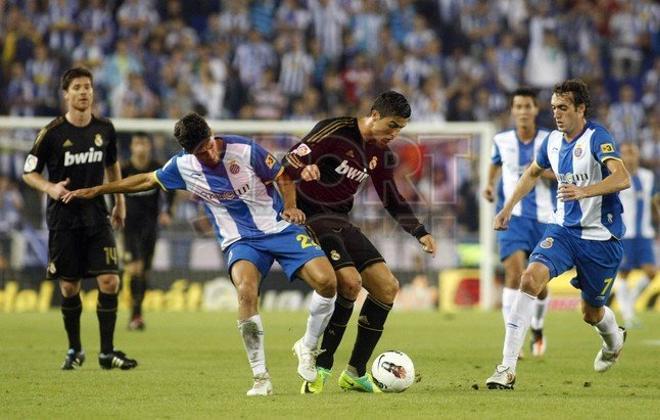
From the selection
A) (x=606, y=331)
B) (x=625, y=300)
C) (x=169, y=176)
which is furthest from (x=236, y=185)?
(x=625, y=300)

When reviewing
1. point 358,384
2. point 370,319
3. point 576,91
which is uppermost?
point 576,91

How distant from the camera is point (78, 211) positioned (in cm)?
1109

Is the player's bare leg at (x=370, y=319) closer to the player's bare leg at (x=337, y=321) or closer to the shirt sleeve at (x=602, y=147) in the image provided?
the player's bare leg at (x=337, y=321)

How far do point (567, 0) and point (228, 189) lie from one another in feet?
68.0

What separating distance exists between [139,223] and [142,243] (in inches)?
10.6

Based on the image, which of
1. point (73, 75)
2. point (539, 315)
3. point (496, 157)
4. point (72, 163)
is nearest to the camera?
point (73, 75)

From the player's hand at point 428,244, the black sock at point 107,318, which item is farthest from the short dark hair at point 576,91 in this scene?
the black sock at point 107,318

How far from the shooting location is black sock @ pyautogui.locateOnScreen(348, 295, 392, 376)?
375 inches

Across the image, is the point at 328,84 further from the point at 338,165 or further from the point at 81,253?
the point at 338,165

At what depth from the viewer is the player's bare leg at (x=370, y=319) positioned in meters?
9.46

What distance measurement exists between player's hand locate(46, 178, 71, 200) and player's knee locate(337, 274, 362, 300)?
257 cm

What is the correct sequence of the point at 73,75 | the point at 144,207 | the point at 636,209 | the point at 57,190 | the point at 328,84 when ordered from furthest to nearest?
1. the point at 328,84
2. the point at 636,209
3. the point at 144,207
4. the point at 73,75
5. the point at 57,190

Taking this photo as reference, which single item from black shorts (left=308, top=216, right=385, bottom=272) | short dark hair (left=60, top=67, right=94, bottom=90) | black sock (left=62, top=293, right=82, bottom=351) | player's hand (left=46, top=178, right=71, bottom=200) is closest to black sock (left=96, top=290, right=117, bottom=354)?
black sock (left=62, top=293, right=82, bottom=351)

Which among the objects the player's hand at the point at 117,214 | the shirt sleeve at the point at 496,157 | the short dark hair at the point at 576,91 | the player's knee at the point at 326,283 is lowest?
the player's knee at the point at 326,283
